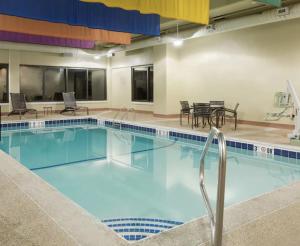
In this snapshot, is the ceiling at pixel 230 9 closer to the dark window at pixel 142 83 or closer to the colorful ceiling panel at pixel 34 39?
the colorful ceiling panel at pixel 34 39

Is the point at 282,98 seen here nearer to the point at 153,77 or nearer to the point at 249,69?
the point at 249,69

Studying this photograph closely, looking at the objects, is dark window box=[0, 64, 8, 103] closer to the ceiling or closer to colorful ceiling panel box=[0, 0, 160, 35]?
the ceiling

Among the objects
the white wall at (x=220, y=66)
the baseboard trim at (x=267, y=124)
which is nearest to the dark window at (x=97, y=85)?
the white wall at (x=220, y=66)

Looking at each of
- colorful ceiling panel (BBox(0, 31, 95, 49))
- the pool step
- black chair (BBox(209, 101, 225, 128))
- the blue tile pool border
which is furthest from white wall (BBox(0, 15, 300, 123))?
the pool step

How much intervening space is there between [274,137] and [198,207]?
4.09 metres

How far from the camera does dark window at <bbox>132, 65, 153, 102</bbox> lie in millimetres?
12758

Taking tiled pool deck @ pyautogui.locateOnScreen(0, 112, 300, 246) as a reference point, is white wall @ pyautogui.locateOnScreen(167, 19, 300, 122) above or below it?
above

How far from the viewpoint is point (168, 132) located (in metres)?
8.52

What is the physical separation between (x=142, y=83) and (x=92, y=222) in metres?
11.0

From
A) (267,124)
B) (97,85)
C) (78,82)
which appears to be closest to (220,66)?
(267,124)

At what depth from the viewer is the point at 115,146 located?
292 inches

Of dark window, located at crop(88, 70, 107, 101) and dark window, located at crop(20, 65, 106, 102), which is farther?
dark window, located at crop(88, 70, 107, 101)

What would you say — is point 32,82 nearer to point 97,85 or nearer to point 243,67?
point 97,85

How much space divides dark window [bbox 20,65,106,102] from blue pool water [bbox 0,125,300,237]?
480 cm
